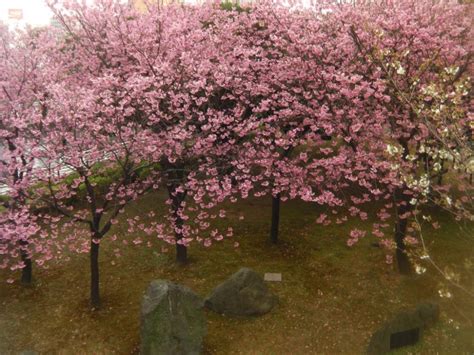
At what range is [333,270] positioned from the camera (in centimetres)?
1333

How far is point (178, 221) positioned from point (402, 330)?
7356 mm

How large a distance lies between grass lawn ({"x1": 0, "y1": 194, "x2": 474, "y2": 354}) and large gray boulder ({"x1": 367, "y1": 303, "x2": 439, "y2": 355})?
261 mm

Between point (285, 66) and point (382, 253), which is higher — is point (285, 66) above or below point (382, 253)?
above

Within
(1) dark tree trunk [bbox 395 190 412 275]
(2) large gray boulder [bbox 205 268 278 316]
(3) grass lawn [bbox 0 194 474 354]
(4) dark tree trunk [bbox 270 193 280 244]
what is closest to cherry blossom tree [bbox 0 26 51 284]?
(3) grass lawn [bbox 0 194 474 354]

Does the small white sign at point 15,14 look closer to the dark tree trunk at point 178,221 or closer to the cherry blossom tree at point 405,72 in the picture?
the dark tree trunk at point 178,221

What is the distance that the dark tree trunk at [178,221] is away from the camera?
12992 mm

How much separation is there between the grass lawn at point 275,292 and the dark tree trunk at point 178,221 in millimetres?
347

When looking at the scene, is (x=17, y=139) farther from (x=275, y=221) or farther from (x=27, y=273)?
(x=275, y=221)

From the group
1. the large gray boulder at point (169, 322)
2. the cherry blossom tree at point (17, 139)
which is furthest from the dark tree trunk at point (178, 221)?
the cherry blossom tree at point (17, 139)

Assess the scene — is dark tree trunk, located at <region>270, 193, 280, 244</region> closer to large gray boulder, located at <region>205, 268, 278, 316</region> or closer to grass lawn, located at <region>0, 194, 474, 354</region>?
grass lawn, located at <region>0, 194, 474, 354</region>

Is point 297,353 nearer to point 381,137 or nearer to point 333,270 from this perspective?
point 333,270

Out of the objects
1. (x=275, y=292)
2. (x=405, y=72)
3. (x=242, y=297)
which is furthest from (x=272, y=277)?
(x=405, y=72)

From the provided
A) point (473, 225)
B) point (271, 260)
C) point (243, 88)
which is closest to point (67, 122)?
point (243, 88)

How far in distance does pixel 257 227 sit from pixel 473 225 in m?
8.50
